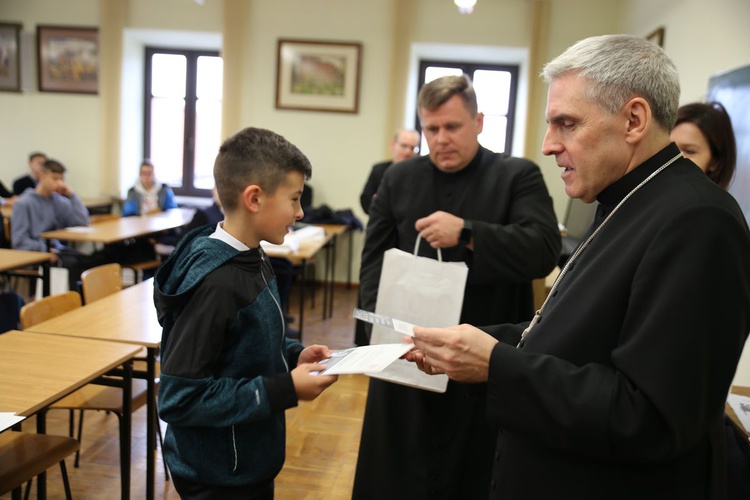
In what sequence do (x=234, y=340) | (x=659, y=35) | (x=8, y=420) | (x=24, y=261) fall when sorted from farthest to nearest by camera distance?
(x=659, y=35) → (x=24, y=261) → (x=8, y=420) → (x=234, y=340)

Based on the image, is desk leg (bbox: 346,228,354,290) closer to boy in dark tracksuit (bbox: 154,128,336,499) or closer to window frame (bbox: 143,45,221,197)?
window frame (bbox: 143,45,221,197)

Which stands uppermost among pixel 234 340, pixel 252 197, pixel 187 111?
pixel 187 111

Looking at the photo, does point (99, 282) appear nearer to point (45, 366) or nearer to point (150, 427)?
point (150, 427)

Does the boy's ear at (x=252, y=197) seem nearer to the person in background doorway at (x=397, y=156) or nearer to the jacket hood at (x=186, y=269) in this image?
the jacket hood at (x=186, y=269)

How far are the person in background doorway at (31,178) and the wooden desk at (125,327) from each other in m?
5.04

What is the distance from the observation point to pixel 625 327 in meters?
0.94

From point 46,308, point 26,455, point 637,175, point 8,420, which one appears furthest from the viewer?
point 46,308

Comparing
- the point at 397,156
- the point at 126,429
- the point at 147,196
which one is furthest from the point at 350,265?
the point at 126,429

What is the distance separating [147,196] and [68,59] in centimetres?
206

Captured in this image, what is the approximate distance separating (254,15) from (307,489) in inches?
230

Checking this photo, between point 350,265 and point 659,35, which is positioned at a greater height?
point 659,35

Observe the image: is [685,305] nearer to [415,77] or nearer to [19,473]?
[19,473]

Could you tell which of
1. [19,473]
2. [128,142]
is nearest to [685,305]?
[19,473]

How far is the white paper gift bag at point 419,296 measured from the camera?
177 centimetres
